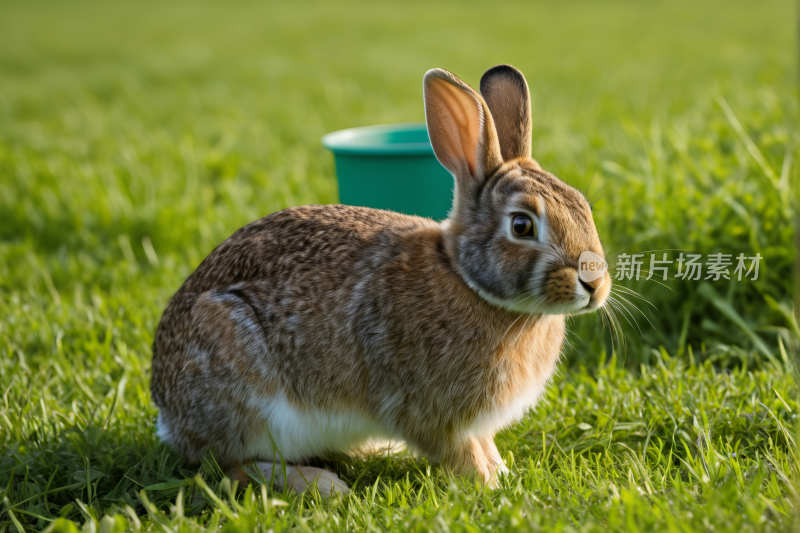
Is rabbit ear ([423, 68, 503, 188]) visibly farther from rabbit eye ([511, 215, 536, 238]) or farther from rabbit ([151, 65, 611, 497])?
rabbit eye ([511, 215, 536, 238])

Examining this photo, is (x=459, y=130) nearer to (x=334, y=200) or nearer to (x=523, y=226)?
(x=523, y=226)

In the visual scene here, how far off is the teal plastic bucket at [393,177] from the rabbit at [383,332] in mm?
703

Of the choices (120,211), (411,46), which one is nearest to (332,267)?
(120,211)

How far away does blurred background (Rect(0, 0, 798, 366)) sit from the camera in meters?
3.68

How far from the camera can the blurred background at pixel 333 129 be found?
368 centimetres

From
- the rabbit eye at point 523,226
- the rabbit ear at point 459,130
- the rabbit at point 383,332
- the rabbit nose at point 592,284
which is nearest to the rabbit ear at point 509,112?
the rabbit at point 383,332

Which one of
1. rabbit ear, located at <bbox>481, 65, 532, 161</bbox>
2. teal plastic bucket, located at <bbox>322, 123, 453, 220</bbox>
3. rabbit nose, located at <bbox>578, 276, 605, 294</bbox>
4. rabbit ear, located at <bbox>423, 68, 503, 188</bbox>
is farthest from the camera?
teal plastic bucket, located at <bbox>322, 123, 453, 220</bbox>

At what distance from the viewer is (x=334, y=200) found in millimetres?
5004

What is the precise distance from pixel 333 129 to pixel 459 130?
15.0ft

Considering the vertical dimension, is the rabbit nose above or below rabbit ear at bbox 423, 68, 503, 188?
below

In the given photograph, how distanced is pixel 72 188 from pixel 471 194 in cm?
385

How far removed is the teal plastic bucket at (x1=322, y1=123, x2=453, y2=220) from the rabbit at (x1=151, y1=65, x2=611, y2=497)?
0.70m

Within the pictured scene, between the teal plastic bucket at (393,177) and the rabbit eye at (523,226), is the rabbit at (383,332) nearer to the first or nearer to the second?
the rabbit eye at (523,226)

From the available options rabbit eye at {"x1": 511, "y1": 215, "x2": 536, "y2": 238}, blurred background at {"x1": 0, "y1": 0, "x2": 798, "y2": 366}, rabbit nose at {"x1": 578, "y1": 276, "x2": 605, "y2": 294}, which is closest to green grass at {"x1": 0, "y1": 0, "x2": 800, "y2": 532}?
blurred background at {"x1": 0, "y1": 0, "x2": 798, "y2": 366}
